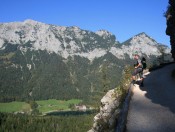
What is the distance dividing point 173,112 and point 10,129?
19003 cm

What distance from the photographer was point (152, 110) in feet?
66.9

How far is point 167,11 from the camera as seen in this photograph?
42.3 metres

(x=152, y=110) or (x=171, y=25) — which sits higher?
(x=171, y=25)

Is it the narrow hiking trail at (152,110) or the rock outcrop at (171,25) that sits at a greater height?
the rock outcrop at (171,25)

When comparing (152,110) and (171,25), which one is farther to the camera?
(171,25)

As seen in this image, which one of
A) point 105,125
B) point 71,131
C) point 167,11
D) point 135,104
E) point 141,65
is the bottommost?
point 71,131

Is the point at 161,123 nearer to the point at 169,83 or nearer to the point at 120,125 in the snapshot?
the point at 120,125

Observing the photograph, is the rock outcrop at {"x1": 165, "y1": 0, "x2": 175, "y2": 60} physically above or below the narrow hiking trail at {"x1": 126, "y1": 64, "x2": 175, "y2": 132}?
above

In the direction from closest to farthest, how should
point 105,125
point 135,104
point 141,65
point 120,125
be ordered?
point 120,125 < point 105,125 < point 135,104 < point 141,65

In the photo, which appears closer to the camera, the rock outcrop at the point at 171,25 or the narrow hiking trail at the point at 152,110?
the narrow hiking trail at the point at 152,110

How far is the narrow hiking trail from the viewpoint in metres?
16.7

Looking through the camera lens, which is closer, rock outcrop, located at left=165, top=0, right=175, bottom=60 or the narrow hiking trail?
the narrow hiking trail

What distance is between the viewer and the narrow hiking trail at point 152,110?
54.7 feet

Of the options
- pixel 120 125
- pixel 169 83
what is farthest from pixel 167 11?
pixel 120 125
